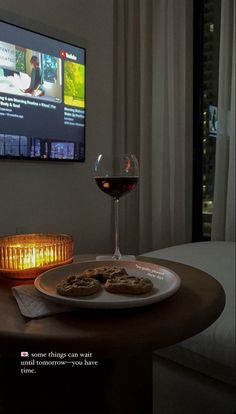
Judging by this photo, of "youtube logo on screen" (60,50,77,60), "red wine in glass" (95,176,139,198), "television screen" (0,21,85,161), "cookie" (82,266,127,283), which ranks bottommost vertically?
"cookie" (82,266,127,283)

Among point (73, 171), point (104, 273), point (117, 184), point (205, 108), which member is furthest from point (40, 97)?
point (104, 273)

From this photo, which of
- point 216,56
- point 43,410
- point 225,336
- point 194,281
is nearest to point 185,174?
point 216,56

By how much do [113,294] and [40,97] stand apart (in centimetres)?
167

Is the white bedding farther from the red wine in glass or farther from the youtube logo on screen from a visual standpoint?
the youtube logo on screen

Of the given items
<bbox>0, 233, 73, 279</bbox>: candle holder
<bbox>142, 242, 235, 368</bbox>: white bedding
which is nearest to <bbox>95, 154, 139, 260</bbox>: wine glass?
<bbox>0, 233, 73, 279</bbox>: candle holder

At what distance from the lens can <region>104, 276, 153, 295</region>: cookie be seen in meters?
0.45

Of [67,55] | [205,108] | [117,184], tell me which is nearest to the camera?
[117,184]

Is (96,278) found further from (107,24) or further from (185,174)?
(107,24)

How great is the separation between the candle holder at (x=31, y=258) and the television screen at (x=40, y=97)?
1.28 m

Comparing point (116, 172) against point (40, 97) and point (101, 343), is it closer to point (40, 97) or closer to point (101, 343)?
point (101, 343)

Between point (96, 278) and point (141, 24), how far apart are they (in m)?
2.34

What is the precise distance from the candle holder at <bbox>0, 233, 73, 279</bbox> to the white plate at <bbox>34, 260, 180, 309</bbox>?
42 mm

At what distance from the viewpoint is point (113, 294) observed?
0.45m

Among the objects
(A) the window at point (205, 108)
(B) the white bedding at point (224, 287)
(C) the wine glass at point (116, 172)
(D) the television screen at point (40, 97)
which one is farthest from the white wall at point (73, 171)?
(C) the wine glass at point (116, 172)
